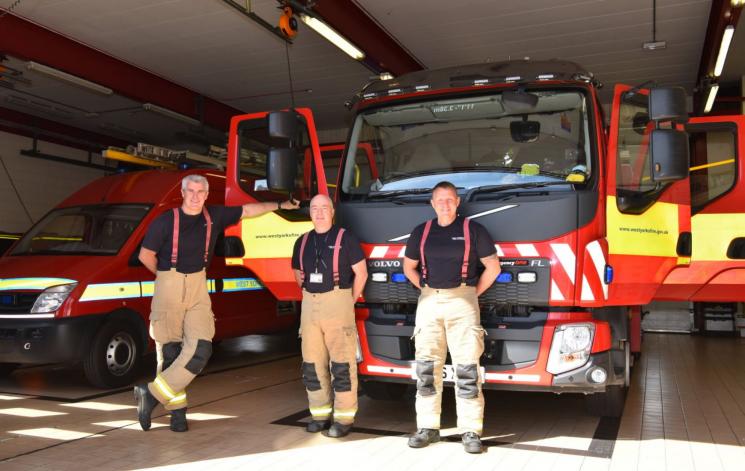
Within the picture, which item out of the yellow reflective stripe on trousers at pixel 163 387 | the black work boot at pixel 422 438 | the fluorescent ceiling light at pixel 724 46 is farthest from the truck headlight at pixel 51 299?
the fluorescent ceiling light at pixel 724 46

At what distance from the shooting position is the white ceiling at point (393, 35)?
30.9ft

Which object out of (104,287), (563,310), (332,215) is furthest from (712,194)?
(104,287)

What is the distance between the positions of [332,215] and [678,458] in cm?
282

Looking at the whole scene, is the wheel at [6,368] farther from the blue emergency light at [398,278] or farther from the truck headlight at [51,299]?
the blue emergency light at [398,278]

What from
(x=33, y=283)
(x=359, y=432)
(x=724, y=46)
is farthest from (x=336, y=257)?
(x=724, y=46)

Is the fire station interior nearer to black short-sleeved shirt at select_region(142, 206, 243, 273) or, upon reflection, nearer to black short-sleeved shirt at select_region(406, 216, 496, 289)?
black short-sleeved shirt at select_region(142, 206, 243, 273)

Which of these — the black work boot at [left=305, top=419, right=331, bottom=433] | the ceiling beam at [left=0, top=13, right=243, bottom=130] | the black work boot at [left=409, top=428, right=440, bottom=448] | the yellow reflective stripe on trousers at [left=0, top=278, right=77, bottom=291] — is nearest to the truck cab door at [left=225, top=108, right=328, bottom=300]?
the black work boot at [left=305, top=419, right=331, bottom=433]

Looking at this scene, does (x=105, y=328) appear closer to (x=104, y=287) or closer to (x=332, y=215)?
(x=104, y=287)

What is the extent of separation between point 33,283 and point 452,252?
441 centimetres

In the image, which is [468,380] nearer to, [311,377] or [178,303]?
[311,377]

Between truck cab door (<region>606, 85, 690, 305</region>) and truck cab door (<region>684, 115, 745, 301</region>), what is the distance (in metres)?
0.55

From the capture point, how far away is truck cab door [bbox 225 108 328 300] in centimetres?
528

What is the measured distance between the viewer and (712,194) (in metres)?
5.63

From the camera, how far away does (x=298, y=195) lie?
5492 millimetres
